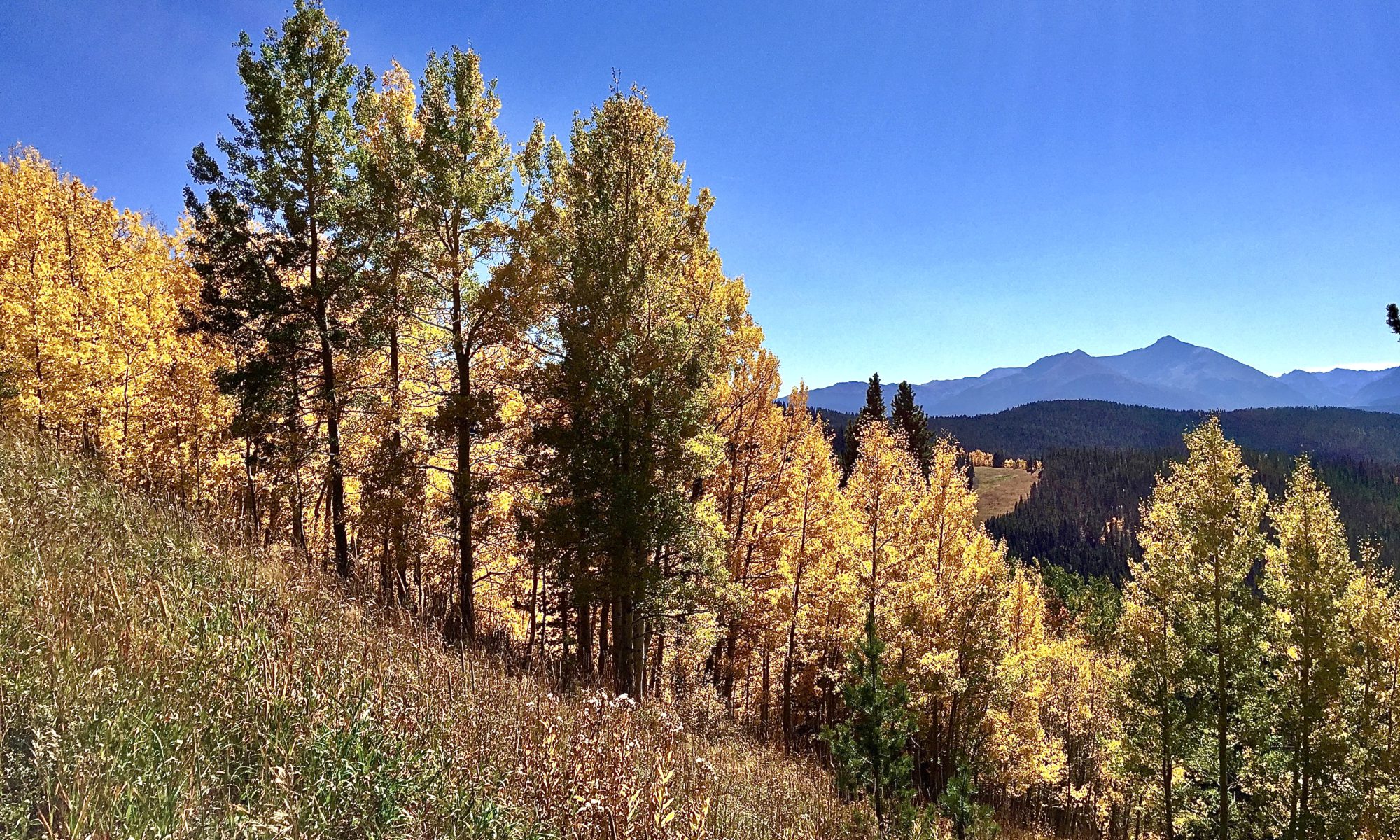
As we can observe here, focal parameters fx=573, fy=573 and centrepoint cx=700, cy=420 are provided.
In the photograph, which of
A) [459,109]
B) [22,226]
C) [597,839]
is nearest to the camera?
[597,839]

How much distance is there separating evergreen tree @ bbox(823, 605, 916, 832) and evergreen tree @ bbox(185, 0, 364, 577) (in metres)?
11.3

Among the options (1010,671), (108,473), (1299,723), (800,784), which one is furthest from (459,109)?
(1299,723)

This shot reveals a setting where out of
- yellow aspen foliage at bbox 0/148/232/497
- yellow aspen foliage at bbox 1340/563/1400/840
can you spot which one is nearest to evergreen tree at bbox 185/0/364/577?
yellow aspen foliage at bbox 0/148/232/497

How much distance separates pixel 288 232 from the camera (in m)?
13.5

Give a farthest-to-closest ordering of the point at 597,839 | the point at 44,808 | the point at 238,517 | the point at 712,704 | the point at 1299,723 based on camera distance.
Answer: the point at 1299,723
the point at 712,704
the point at 238,517
the point at 597,839
the point at 44,808

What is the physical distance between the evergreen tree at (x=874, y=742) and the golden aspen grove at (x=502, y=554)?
0.07m

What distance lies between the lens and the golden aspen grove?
408 cm

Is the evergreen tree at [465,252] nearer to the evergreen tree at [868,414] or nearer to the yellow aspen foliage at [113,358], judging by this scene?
the yellow aspen foliage at [113,358]

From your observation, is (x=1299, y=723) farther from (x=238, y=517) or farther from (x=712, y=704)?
(x=238, y=517)

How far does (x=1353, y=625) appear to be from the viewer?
17.9 metres

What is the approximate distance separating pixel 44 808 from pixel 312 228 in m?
14.2

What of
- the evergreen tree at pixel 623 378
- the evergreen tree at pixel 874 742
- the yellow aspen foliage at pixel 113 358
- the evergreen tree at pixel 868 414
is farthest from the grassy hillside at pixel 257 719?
the evergreen tree at pixel 868 414

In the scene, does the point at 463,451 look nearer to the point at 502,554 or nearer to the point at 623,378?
the point at 623,378

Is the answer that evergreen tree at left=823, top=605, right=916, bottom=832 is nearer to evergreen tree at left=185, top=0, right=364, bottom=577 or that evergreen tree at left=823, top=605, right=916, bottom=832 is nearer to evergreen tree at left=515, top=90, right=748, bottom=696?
evergreen tree at left=515, top=90, right=748, bottom=696
